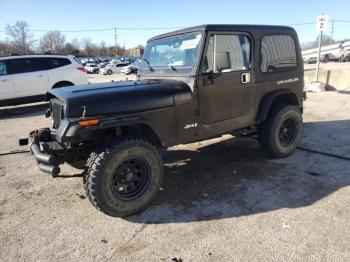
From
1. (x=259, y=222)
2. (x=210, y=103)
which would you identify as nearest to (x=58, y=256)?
(x=259, y=222)

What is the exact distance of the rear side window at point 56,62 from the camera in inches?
462

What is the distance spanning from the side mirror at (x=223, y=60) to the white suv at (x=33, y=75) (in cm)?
838

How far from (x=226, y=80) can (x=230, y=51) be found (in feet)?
1.39

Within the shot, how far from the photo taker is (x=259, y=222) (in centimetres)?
353

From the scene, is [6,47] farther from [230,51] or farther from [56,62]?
[230,51]

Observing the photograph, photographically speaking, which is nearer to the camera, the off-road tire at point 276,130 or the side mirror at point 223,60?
the side mirror at point 223,60

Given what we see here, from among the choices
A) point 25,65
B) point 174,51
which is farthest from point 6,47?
point 174,51

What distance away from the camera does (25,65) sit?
450 inches

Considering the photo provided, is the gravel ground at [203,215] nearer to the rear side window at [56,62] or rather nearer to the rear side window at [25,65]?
the rear side window at [25,65]

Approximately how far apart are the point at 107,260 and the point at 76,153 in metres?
1.32

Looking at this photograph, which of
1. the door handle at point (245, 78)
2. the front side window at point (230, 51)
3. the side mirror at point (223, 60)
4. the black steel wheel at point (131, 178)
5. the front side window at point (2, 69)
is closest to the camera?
the black steel wheel at point (131, 178)

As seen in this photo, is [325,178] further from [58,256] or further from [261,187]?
[58,256]

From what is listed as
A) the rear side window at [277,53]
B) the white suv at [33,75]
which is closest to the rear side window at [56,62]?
the white suv at [33,75]

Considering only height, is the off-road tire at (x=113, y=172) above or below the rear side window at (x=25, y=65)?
below
